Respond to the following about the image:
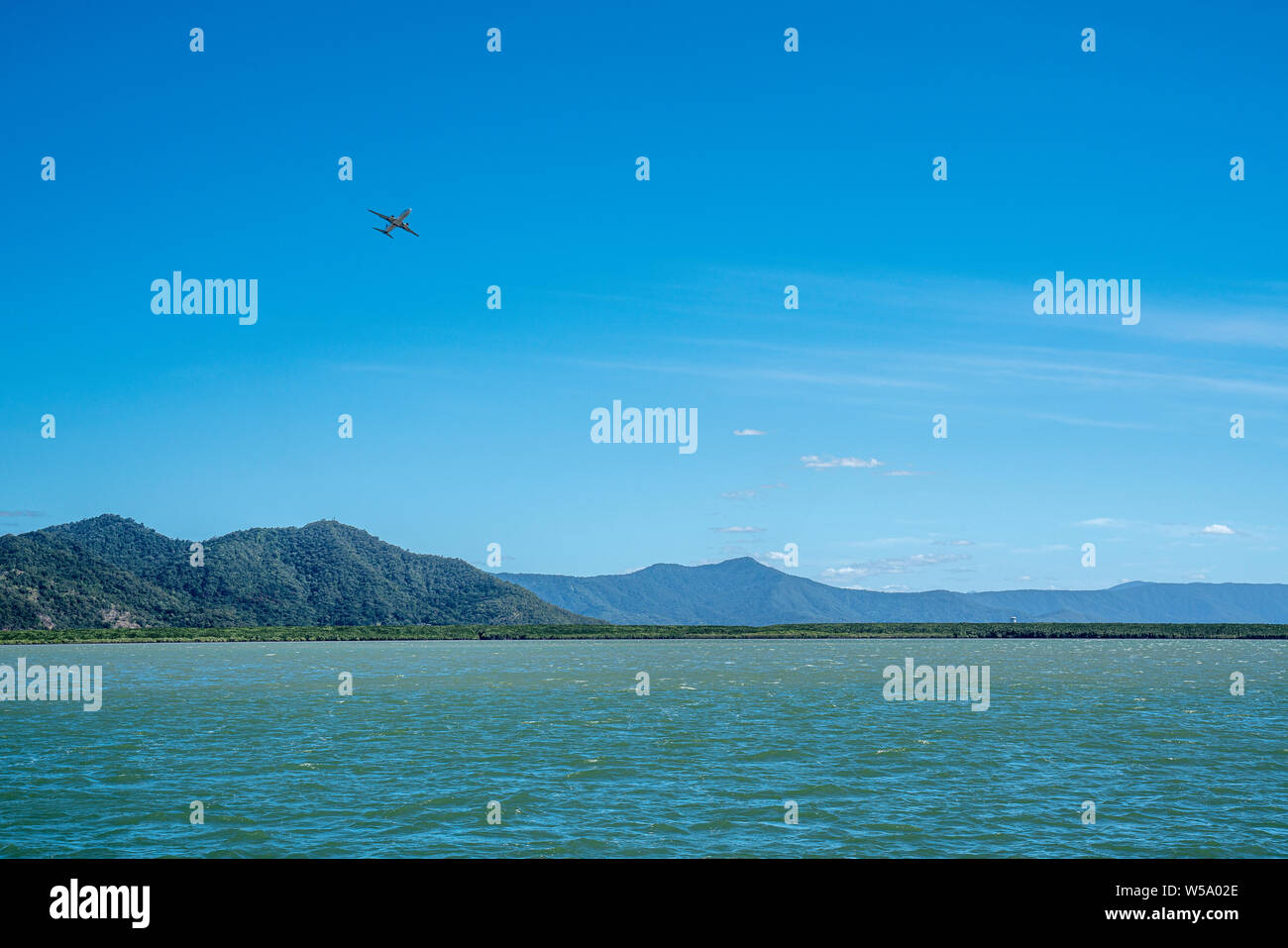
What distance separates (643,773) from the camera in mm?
34156

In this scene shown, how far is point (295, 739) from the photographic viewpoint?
4419 cm

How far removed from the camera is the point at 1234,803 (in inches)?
1175

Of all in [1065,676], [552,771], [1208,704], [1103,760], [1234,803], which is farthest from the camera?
[1065,676]

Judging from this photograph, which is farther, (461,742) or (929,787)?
(461,742)

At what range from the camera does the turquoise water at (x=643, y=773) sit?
2494cm

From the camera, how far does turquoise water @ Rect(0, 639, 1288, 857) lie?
24.9 m
